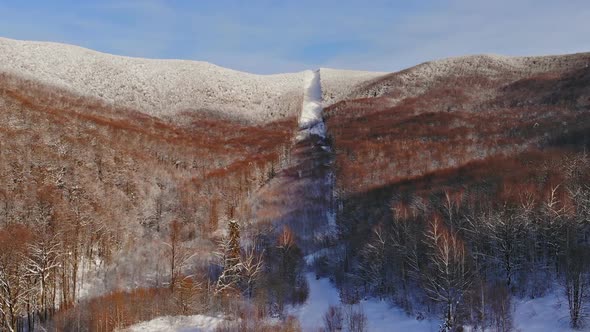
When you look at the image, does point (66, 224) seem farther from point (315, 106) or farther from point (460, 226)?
point (315, 106)

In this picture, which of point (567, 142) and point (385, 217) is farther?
point (567, 142)

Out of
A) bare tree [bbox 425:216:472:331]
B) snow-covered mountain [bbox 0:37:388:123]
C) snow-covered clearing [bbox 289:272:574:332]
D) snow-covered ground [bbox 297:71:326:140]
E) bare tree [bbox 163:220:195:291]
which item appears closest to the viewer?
snow-covered clearing [bbox 289:272:574:332]

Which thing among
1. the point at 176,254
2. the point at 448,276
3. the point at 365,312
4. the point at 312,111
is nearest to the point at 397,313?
the point at 365,312

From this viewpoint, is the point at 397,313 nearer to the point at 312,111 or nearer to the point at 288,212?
the point at 288,212

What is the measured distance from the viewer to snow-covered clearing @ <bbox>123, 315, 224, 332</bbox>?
3519cm

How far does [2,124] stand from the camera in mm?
58125

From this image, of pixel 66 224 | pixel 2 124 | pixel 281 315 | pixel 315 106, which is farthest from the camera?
pixel 315 106

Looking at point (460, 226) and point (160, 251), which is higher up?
point (460, 226)

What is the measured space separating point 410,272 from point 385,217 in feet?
35.8

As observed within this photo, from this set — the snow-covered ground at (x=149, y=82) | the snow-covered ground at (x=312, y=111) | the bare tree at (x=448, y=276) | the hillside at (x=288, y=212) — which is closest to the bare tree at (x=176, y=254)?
the hillside at (x=288, y=212)

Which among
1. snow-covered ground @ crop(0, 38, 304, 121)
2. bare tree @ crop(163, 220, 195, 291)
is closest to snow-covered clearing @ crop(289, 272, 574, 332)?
bare tree @ crop(163, 220, 195, 291)

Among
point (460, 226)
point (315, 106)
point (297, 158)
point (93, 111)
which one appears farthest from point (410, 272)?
point (315, 106)

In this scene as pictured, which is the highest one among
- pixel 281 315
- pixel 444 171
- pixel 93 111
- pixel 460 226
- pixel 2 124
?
pixel 93 111

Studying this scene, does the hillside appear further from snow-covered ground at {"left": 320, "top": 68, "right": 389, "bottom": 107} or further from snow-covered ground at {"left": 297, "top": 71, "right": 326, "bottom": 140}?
snow-covered ground at {"left": 320, "top": 68, "right": 389, "bottom": 107}
